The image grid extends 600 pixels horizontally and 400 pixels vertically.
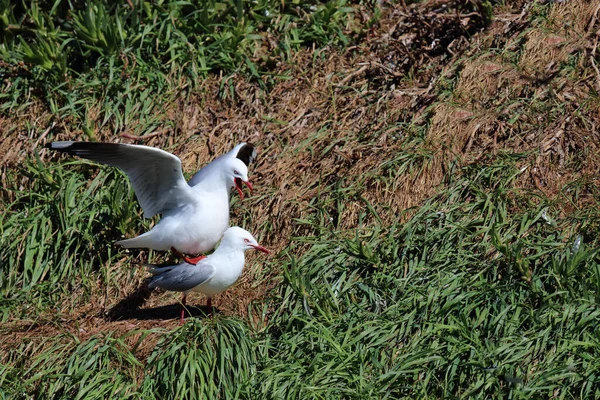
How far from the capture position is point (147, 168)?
221 inches

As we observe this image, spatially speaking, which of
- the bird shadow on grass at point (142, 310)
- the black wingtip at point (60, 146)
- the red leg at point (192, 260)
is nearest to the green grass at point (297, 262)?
the bird shadow on grass at point (142, 310)

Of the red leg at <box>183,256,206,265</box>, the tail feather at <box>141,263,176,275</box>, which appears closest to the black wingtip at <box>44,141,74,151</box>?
the tail feather at <box>141,263,176,275</box>

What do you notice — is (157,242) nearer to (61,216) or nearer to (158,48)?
(61,216)

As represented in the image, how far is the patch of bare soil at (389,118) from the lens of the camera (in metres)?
6.04

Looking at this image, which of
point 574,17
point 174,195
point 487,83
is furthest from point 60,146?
point 574,17

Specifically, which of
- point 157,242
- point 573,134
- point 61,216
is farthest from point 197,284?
point 573,134

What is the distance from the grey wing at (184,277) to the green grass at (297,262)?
259 mm

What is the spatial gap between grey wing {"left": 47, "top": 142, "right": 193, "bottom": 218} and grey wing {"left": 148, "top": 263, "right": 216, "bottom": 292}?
1.66ft

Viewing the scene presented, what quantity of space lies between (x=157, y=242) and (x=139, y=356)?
2.77 feet

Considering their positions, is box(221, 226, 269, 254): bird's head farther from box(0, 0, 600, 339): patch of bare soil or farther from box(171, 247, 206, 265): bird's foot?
box(0, 0, 600, 339): patch of bare soil

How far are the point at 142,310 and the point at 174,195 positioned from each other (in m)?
0.84

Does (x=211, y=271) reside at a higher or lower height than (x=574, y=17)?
lower

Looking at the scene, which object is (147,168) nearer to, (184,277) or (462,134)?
(184,277)

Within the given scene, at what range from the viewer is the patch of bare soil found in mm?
6039
